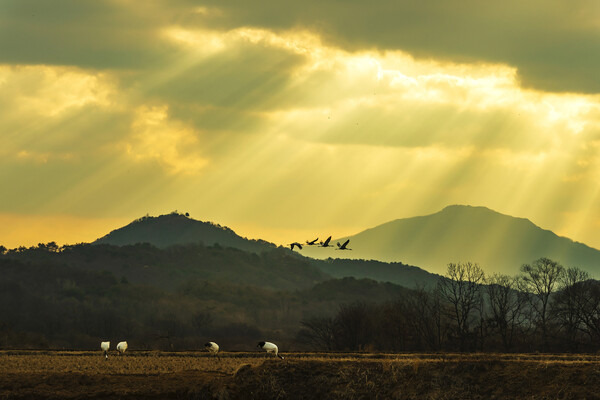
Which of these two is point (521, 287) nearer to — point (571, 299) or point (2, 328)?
point (571, 299)

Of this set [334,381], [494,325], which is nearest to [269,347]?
[334,381]

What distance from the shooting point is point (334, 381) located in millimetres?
48438

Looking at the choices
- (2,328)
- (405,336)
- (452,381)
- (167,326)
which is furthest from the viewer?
(167,326)

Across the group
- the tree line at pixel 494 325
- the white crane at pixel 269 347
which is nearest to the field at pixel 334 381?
the white crane at pixel 269 347

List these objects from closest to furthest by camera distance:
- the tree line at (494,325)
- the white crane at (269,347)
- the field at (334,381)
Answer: the field at (334,381) → the white crane at (269,347) → the tree line at (494,325)

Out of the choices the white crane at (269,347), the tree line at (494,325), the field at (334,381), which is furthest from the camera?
the tree line at (494,325)

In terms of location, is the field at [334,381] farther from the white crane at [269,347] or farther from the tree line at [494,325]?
the tree line at [494,325]

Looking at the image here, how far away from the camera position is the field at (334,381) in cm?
4497

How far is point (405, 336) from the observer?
109125 millimetres

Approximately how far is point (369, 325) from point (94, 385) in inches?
2672

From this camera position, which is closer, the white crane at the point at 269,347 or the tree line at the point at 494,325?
the white crane at the point at 269,347

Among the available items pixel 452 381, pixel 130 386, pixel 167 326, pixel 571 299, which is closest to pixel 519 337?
pixel 571 299

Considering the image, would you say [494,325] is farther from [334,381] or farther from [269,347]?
[334,381]

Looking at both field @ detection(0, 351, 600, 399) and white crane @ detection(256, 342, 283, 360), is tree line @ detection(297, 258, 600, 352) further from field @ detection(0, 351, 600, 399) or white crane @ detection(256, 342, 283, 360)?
field @ detection(0, 351, 600, 399)
